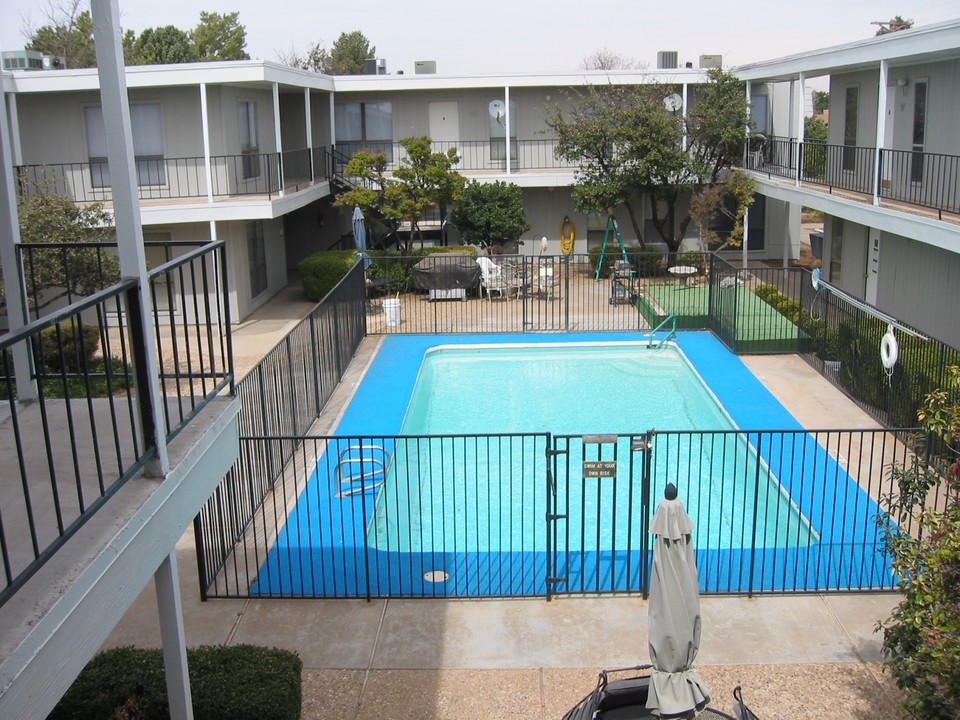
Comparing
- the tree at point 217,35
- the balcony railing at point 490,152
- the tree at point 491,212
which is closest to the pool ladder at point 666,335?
the tree at point 491,212

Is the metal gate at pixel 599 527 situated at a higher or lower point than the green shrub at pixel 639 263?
lower

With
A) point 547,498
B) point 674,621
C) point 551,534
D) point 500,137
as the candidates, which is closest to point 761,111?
point 500,137

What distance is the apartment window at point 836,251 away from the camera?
22.7 m

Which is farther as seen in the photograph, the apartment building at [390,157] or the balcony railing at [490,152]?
the balcony railing at [490,152]

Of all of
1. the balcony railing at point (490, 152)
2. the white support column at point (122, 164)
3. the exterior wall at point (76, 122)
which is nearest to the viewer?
the white support column at point (122, 164)

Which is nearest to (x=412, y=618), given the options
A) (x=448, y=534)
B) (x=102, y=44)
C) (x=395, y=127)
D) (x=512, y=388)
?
(x=448, y=534)

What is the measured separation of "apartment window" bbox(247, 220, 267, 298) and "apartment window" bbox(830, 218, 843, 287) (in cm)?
1384

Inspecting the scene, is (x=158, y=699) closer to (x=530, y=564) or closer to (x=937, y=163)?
(x=530, y=564)

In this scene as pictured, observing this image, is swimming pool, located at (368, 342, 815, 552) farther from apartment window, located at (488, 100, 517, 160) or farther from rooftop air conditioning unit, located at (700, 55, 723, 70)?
rooftop air conditioning unit, located at (700, 55, 723, 70)

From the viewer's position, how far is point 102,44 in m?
4.34

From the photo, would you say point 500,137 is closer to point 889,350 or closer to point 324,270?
point 324,270

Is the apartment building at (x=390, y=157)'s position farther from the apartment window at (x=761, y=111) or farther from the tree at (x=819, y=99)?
the tree at (x=819, y=99)

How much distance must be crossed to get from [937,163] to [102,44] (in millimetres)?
16471

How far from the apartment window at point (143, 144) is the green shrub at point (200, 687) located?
54.7 ft
